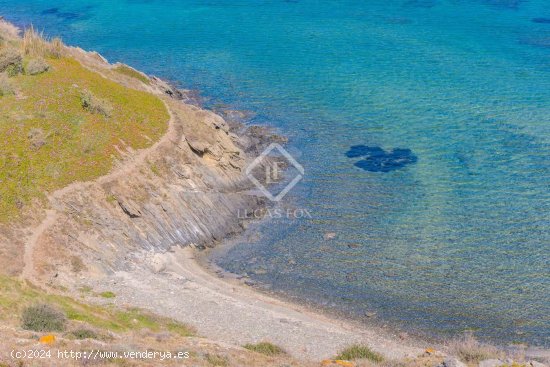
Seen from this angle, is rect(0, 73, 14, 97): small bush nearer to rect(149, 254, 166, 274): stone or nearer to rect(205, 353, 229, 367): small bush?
rect(149, 254, 166, 274): stone

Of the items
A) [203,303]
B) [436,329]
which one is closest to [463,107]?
[436,329]

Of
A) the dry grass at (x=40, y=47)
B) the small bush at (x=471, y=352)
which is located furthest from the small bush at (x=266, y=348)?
the dry grass at (x=40, y=47)

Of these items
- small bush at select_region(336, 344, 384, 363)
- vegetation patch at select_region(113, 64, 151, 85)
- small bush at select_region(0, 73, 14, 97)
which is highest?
small bush at select_region(0, 73, 14, 97)

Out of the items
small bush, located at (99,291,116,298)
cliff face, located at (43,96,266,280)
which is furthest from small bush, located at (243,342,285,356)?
cliff face, located at (43,96,266,280)

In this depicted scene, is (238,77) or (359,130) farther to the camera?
→ (238,77)

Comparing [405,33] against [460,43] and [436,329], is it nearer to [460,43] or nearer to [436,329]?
[460,43]

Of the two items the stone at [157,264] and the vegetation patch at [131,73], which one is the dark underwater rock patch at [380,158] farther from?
the vegetation patch at [131,73]
